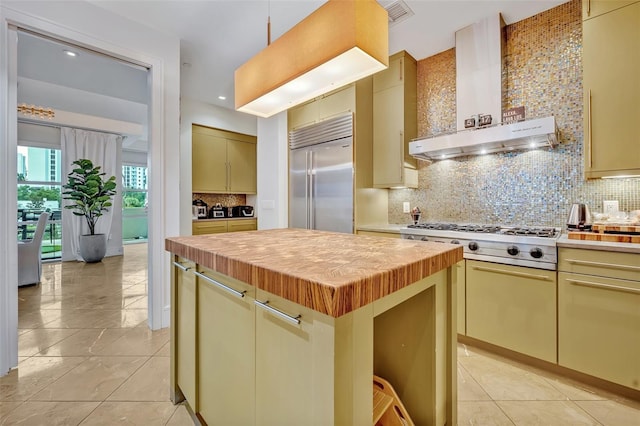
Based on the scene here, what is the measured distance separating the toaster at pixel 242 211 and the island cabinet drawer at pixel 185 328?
12.7 ft

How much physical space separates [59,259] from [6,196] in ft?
16.6

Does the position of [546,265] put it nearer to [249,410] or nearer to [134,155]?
[249,410]

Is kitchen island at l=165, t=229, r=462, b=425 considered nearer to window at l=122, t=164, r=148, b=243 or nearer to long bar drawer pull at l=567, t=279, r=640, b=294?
long bar drawer pull at l=567, t=279, r=640, b=294

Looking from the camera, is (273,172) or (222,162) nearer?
(273,172)

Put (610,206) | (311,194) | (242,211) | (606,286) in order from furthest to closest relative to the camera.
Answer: (242,211) < (311,194) < (610,206) < (606,286)

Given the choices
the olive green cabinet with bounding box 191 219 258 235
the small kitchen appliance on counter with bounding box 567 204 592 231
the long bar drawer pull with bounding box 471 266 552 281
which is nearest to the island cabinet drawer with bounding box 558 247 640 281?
the long bar drawer pull with bounding box 471 266 552 281

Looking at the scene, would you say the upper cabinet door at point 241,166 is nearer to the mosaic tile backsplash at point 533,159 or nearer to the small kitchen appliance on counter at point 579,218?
the mosaic tile backsplash at point 533,159

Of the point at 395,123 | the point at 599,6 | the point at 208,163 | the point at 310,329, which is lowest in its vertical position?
the point at 310,329

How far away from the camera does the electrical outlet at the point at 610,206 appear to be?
6.87ft

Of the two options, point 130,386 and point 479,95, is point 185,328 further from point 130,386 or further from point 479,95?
point 479,95

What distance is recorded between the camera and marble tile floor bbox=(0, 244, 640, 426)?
1555 millimetres

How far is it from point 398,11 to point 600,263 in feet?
7.71

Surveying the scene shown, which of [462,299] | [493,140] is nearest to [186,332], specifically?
[462,299]

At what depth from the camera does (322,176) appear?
11.3 ft
